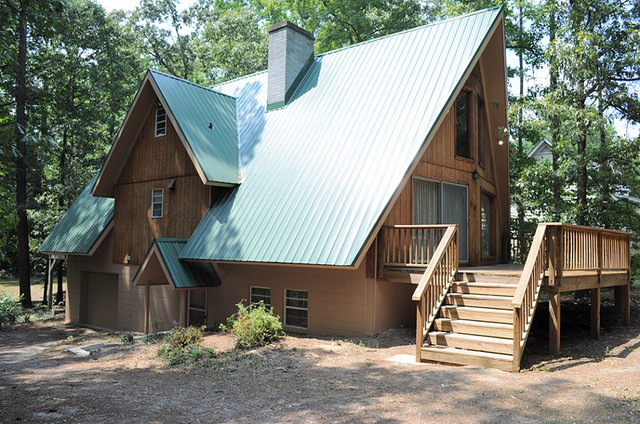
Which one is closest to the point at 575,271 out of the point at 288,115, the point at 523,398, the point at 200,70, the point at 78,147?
the point at 523,398

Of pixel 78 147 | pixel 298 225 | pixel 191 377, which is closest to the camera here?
pixel 191 377

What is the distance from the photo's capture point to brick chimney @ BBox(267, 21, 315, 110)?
1514 cm

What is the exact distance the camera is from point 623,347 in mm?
9789

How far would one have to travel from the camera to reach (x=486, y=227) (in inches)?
616

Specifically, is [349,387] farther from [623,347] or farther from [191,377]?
[623,347]

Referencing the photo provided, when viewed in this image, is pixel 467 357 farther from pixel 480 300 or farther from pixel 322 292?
pixel 322 292

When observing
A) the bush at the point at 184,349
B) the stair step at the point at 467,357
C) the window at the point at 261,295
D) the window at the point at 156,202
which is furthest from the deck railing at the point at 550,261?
the window at the point at 156,202

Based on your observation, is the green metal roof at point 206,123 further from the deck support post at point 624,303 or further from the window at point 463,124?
the deck support post at point 624,303

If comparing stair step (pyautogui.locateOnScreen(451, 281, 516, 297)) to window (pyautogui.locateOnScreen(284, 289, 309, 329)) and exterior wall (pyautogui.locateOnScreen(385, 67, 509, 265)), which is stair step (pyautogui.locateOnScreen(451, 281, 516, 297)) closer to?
exterior wall (pyautogui.locateOnScreen(385, 67, 509, 265))

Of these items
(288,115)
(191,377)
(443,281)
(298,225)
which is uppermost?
(288,115)

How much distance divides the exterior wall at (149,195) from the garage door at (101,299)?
4.94ft

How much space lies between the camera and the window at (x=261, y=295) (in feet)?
40.6

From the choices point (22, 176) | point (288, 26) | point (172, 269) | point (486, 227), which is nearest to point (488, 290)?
point (486, 227)

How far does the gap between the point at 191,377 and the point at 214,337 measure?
304cm
